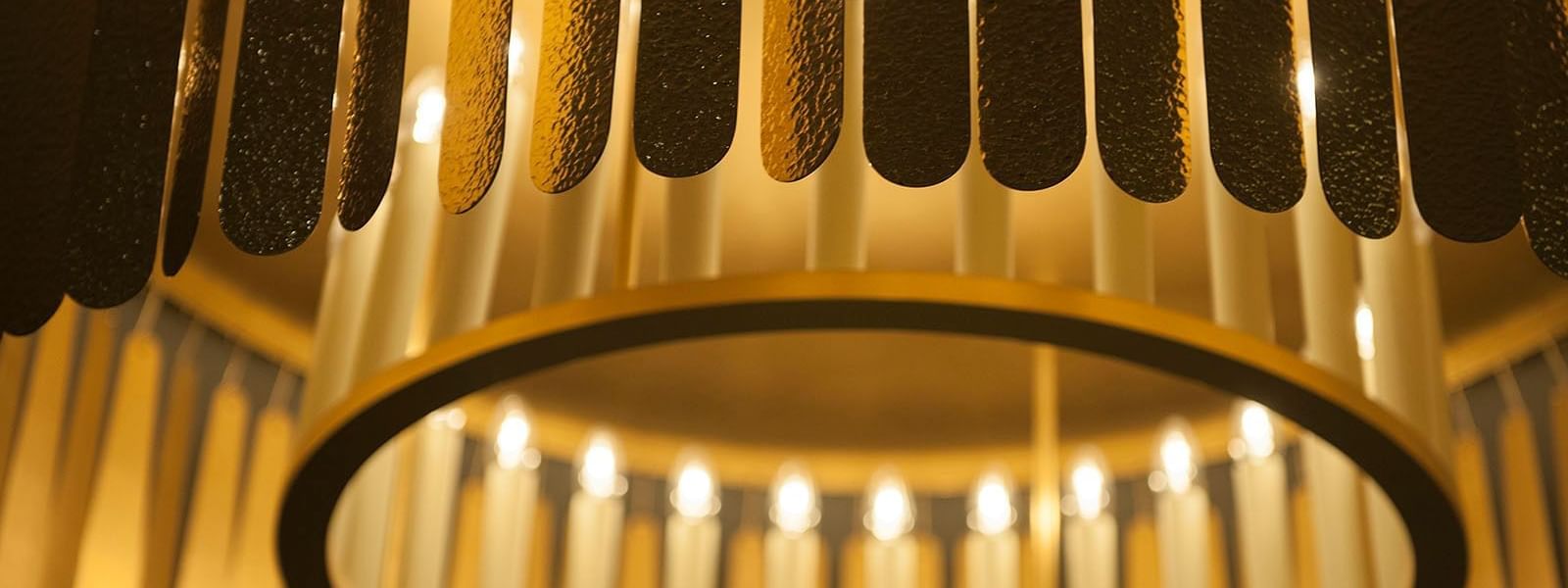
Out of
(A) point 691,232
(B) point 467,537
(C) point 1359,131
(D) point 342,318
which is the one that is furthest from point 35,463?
(C) point 1359,131

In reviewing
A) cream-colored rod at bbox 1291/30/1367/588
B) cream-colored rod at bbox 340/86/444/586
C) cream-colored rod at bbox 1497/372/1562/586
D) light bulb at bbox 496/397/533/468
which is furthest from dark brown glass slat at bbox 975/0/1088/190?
cream-colored rod at bbox 1497/372/1562/586

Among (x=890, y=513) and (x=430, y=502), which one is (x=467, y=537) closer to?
(x=890, y=513)

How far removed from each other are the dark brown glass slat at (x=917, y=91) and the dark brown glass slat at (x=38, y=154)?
0.41m

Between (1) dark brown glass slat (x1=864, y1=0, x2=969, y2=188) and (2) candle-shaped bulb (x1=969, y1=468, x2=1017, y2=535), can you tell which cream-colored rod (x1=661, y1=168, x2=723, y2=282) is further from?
(2) candle-shaped bulb (x1=969, y1=468, x2=1017, y2=535)

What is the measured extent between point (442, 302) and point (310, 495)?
175 mm

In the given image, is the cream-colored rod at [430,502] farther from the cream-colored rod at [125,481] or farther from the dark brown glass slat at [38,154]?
the dark brown glass slat at [38,154]

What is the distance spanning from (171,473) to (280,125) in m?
1.61

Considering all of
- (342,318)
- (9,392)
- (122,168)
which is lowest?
(122,168)

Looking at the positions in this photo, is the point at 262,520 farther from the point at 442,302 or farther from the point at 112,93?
the point at 112,93

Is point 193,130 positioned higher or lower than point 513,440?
lower

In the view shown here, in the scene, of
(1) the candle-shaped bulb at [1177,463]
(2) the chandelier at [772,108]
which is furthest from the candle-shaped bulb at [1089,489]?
(2) the chandelier at [772,108]

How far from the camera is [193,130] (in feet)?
3.03

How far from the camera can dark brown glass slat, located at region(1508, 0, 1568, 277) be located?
0.83 m

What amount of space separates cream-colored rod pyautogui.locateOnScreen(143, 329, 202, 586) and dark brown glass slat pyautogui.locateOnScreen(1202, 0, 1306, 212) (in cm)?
180
